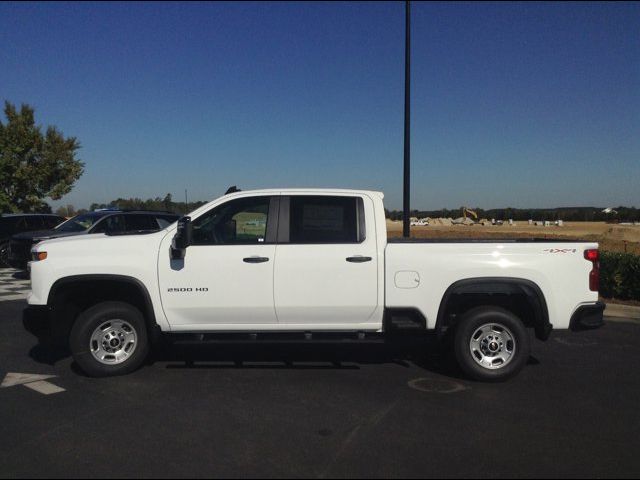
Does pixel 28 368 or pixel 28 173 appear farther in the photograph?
pixel 28 173

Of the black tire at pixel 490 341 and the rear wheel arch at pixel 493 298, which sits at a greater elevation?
the rear wheel arch at pixel 493 298

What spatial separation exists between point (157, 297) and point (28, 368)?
1.91 metres

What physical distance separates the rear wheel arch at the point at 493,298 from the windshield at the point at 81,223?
10062mm

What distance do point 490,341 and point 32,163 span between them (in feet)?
80.4

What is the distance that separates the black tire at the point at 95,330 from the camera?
552 centimetres

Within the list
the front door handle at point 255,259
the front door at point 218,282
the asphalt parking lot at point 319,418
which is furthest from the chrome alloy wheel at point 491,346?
the front door handle at point 255,259

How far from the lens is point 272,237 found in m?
5.58

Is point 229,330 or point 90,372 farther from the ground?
point 229,330

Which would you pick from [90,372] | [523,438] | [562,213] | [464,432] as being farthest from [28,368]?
[562,213]

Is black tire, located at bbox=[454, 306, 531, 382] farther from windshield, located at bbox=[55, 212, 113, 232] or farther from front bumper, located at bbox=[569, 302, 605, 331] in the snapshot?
windshield, located at bbox=[55, 212, 113, 232]

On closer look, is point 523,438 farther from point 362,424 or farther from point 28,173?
point 28,173

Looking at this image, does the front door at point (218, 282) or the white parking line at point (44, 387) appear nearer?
the white parking line at point (44, 387)

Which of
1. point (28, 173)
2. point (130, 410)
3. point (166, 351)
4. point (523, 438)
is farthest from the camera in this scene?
point (28, 173)

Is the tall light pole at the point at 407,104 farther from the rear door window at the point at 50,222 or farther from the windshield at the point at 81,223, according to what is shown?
the rear door window at the point at 50,222
